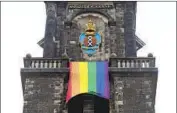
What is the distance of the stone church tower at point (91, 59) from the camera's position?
2473 centimetres

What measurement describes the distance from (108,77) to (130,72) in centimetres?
A: 83

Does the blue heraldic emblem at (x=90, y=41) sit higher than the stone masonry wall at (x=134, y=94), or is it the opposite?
the blue heraldic emblem at (x=90, y=41)

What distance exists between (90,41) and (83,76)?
2.46 metres

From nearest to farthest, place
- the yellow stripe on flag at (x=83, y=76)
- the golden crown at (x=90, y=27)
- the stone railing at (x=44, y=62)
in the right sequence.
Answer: the yellow stripe on flag at (x=83, y=76) → the stone railing at (x=44, y=62) → the golden crown at (x=90, y=27)

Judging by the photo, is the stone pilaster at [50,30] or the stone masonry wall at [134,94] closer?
the stone masonry wall at [134,94]

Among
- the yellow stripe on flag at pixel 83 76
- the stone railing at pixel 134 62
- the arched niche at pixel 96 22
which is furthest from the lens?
the arched niche at pixel 96 22

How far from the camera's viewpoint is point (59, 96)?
982 inches

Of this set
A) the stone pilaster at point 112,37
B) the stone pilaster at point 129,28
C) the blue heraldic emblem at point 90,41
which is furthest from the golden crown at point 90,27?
the stone pilaster at point 129,28

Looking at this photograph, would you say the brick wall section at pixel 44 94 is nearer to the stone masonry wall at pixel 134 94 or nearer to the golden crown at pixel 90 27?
the stone masonry wall at pixel 134 94

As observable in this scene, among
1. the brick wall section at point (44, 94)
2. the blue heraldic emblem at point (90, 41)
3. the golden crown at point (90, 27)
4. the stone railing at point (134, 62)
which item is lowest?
the brick wall section at point (44, 94)

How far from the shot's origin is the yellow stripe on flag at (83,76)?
82.0ft

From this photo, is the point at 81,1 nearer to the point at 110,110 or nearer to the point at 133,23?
the point at 133,23

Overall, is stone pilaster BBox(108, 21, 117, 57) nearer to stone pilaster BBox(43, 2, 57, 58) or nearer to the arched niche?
the arched niche

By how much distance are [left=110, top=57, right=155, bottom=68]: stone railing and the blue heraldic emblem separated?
5.10 ft
